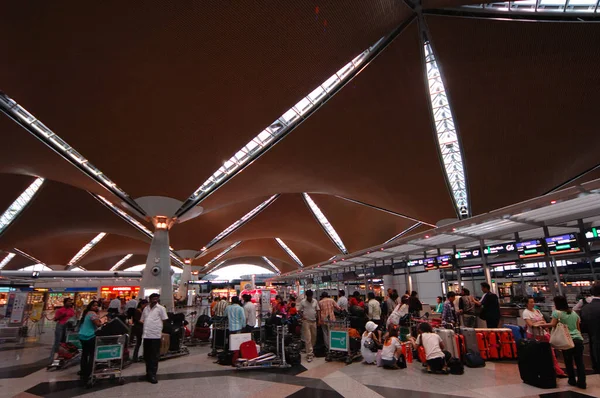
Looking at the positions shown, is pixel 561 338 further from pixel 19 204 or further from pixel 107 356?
pixel 19 204

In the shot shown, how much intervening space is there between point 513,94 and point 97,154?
18.5 m

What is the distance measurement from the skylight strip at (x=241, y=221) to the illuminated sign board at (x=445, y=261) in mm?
16851

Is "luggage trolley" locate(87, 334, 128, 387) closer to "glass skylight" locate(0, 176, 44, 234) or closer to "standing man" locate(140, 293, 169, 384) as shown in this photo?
"standing man" locate(140, 293, 169, 384)

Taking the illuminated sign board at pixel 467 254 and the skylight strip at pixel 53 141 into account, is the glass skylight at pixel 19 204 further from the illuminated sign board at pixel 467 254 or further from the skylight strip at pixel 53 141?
the illuminated sign board at pixel 467 254

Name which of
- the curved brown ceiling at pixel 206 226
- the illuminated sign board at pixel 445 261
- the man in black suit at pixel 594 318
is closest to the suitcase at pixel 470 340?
the man in black suit at pixel 594 318

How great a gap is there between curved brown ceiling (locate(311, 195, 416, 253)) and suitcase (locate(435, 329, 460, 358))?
72.8 ft

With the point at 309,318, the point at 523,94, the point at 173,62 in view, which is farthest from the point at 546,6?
the point at 173,62

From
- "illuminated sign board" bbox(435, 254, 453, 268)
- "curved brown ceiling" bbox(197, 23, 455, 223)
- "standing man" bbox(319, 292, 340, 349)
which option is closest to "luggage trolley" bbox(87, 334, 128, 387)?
"standing man" bbox(319, 292, 340, 349)

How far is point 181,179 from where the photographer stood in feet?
62.1

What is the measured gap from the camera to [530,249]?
13695 mm

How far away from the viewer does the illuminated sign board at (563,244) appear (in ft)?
40.0

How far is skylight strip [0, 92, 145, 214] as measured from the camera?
1386 cm

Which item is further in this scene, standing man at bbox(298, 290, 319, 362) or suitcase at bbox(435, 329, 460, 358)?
standing man at bbox(298, 290, 319, 362)

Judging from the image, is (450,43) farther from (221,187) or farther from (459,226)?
(221,187)
